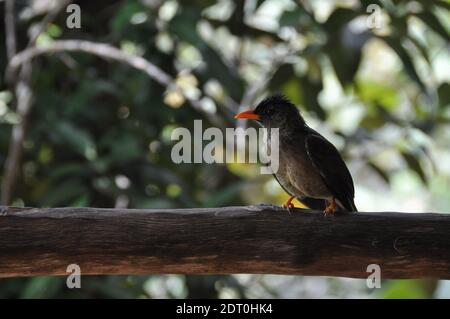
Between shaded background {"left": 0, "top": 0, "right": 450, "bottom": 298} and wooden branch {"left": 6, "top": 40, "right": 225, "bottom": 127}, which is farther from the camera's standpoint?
shaded background {"left": 0, "top": 0, "right": 450, "bottom": 298}

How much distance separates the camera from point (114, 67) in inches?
247

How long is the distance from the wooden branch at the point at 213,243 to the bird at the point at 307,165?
0.61 metres

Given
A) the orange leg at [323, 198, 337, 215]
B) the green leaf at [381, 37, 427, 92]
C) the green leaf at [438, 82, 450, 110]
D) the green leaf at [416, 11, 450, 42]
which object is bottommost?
the orange leg at [323, 198, 337, 215]

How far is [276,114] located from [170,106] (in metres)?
1.60

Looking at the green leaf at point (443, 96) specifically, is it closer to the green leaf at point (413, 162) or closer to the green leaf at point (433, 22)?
the green leaf at point (413, 162)

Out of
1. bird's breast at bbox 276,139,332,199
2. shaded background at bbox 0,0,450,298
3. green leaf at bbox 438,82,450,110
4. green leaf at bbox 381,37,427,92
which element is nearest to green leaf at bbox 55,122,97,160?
shaded background at bbox 0,0,450,298

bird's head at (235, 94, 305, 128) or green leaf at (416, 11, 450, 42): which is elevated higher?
green leaf at (416, 11, 450, 42)

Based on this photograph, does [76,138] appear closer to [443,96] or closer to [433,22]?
[433,22]

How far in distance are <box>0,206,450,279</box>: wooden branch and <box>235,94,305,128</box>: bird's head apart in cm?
120

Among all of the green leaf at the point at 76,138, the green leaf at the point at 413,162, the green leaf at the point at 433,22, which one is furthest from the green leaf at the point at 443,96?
the green leaf at the point at 76,138

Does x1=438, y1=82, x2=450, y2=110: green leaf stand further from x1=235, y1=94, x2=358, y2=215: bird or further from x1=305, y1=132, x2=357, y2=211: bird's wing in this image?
x1=305, y1=132, x2=357, y2=211: bird's wing

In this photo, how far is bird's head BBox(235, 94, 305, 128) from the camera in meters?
4.35

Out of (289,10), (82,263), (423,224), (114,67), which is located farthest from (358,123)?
(82,263)
